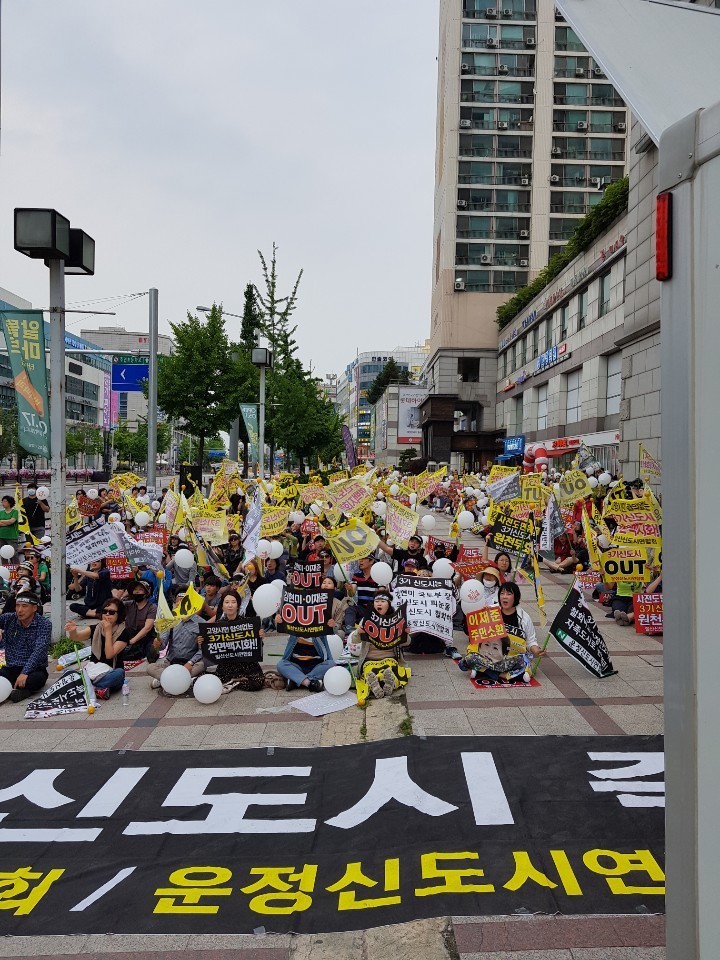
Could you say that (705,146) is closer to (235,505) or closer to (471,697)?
(471,697)

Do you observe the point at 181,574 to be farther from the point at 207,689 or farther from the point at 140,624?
the point at 207,689

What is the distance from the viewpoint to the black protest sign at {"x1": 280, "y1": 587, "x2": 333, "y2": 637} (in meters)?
8.49

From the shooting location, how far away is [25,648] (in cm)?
844

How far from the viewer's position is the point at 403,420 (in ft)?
279

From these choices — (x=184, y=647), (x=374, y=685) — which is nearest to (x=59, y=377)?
(x=184, y=647)

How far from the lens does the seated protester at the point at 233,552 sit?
42.8 ft

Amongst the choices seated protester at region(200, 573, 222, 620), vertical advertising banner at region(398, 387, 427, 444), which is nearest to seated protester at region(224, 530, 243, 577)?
seated protester at region(200, 573, 222, 620)

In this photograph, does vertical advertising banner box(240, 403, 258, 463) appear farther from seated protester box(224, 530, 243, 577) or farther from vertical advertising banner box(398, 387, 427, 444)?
vertical advertising banner box(398, 387, 427, 444)

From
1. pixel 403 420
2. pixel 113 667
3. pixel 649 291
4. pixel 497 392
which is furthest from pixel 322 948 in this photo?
pixel 403 420

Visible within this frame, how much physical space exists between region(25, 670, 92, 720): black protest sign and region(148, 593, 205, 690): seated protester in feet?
2.80

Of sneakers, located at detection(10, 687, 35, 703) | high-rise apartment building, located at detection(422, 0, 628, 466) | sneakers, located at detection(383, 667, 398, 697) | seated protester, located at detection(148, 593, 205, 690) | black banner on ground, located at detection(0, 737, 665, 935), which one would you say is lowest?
black banner on ground, located at detection(0, 737, 665, 935)

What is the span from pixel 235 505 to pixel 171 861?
14.5 metres

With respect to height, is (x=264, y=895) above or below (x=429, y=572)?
below

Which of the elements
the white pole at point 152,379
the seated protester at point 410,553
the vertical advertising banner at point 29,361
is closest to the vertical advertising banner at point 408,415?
the white pole at point 152,379
